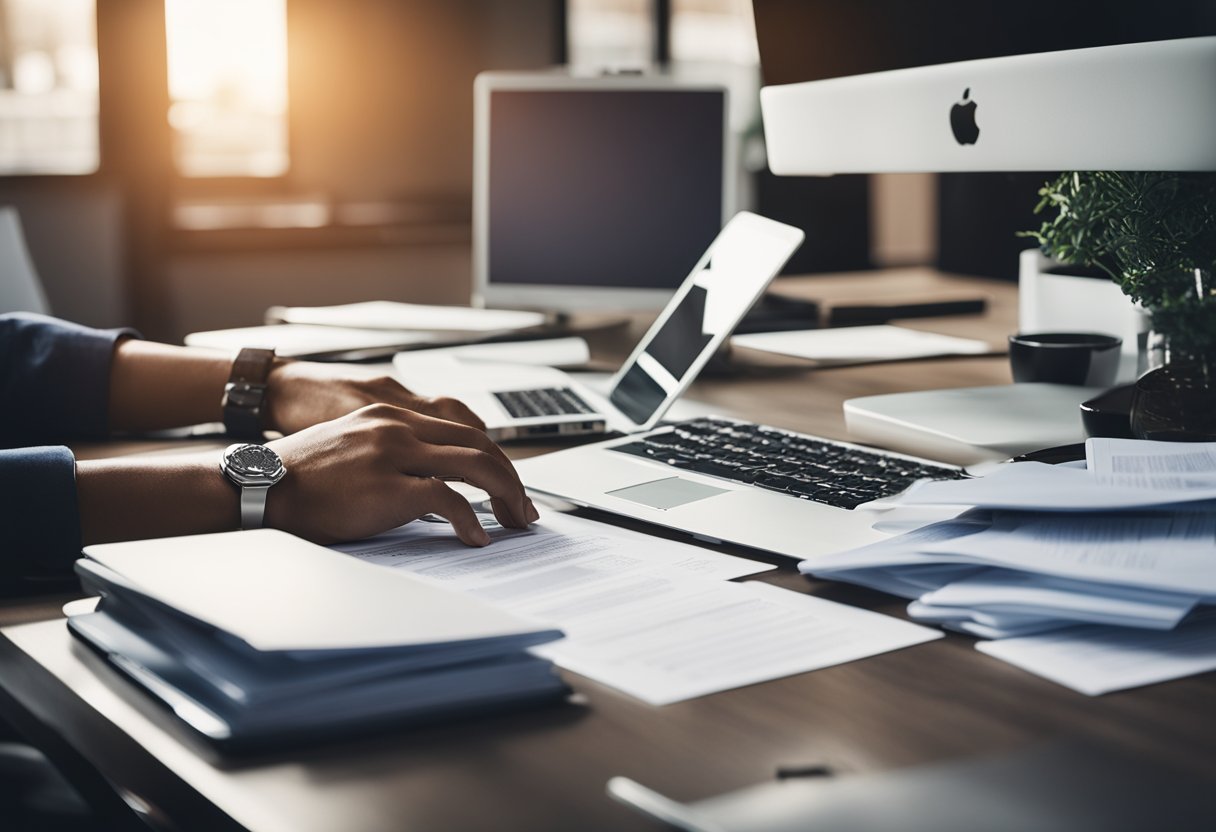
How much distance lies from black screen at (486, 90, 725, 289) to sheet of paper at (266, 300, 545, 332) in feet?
0.23

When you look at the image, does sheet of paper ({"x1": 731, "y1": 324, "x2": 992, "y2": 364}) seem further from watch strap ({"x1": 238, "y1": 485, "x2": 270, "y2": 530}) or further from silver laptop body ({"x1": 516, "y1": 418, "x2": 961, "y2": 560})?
watch strap ({"x1": 238, "y1": 485, "x2": 270, "y2": 530})

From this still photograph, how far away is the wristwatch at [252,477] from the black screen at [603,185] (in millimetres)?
1076

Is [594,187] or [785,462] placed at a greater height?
[594,187]

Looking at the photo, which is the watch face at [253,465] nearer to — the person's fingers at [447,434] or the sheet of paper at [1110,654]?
the person's fingers at [447,434]

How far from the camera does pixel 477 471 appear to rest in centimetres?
85

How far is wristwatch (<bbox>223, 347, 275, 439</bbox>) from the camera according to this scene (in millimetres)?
1230

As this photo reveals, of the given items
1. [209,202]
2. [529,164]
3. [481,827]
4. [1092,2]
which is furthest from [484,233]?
[209,202]

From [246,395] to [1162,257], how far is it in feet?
2.75

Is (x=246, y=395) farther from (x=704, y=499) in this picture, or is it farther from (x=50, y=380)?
(x=704, y=499)

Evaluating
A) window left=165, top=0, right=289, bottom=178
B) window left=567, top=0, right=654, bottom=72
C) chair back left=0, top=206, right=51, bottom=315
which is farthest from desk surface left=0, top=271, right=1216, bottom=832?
window left=567, top=0, right=654, bottom=72

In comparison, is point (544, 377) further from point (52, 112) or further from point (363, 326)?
point (52, 112)

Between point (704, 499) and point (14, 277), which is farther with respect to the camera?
point (14, 277)

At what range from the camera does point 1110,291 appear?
143 cm

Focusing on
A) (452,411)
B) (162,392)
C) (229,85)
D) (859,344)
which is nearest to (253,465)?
(452,411)
